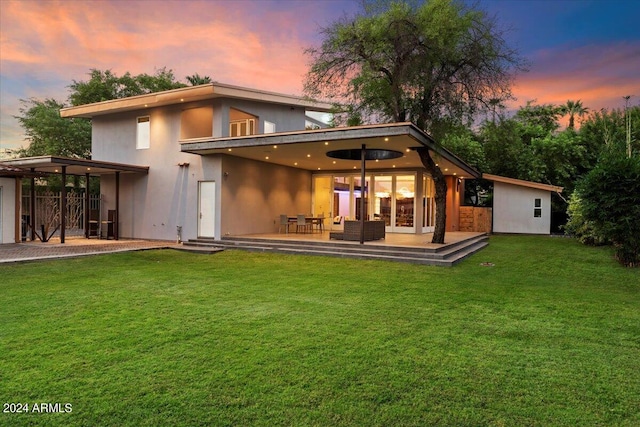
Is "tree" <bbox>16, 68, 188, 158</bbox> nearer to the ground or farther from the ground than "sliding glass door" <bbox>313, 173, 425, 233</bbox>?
farther from the ground

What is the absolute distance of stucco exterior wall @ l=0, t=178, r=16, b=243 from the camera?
41.5 feet

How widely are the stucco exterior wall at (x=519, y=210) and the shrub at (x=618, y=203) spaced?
10086 millimetres

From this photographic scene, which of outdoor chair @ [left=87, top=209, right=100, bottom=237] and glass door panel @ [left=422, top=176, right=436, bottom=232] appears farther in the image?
glass door panel @ [left=422, top=176, right=436, bottom=232]

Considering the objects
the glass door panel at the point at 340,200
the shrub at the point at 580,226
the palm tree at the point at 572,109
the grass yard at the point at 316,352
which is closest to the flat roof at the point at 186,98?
the glass door panel at the point at 340,200

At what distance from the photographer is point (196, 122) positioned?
15.2 meters

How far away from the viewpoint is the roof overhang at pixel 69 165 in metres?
12.0

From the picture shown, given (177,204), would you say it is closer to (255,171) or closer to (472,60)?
(255,171)

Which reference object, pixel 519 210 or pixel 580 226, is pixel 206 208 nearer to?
pixel 580 226

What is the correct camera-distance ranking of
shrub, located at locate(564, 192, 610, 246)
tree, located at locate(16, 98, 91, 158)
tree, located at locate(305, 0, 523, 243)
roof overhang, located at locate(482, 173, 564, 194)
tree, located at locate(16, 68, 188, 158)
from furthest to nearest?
tree, located at locate(16, 68, 188, 158), tree, located at locate(16, 98, 91, 158), roof overhang, located at locate(482, 173, 564, 194), shrub, located at locate(564, 192, 610, 246), tree, located at locate(305, 0, 523, 243)

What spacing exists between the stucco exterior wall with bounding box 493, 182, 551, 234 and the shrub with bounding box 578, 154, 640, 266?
10.1m

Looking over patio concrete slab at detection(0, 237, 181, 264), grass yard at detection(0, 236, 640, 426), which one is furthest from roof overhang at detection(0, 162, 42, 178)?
grass yard at detection(0, 236, 640, 426)

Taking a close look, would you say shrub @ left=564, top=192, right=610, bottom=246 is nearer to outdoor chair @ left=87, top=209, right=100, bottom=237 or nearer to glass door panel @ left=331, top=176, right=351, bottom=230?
glass door panel @ left=331, top=176, right=351, bottom=230

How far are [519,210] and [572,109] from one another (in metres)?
12.8

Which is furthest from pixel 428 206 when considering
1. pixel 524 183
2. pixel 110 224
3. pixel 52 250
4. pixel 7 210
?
pixel 7 210
